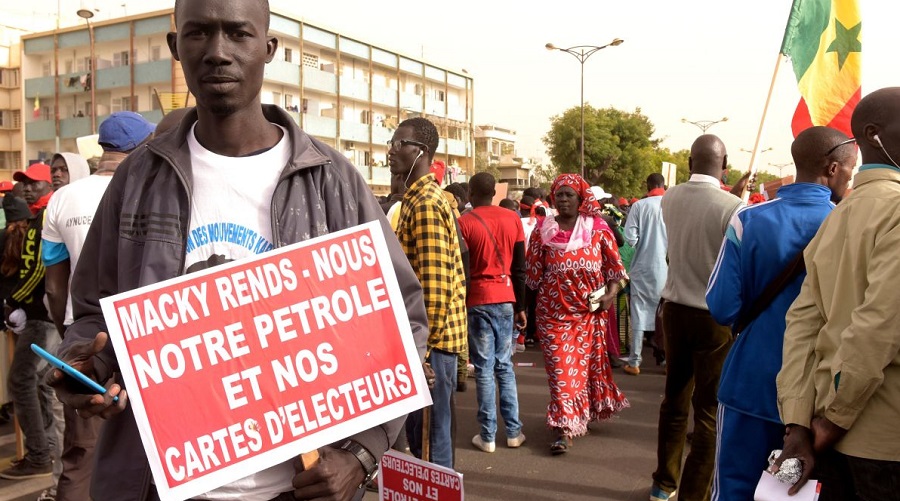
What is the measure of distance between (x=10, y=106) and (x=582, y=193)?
183ft

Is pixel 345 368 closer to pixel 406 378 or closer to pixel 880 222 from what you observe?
pixel 406 378

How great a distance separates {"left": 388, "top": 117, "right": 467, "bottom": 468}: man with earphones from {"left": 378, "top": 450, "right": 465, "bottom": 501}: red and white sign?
0.97m

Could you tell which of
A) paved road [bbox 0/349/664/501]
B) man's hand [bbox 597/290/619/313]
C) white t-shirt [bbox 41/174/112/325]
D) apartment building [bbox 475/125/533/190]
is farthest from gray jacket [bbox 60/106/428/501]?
apartment building [bbox 475/125/533/190]

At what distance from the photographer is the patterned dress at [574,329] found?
5816 mm

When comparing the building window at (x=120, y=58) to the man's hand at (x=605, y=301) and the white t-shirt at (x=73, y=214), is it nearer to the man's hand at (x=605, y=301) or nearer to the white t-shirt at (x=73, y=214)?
the man's hand at (x=605, y=301)

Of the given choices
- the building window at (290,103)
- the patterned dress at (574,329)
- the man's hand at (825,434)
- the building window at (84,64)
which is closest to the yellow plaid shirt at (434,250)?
the patterned dress at (574,329)

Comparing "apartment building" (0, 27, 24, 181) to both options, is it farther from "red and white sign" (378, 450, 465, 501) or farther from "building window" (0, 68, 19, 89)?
"red and white sign" (378, 450, 465, 501)

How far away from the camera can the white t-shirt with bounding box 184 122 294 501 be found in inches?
69.5

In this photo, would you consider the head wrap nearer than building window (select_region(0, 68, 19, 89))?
Yes

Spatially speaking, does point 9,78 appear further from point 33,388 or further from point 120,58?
point 33,388

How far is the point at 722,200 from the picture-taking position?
453cm

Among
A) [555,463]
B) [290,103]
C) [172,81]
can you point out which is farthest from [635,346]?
[290,103]

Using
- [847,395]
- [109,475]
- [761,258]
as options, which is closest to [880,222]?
[847,395]

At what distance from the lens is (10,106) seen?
51281mm
